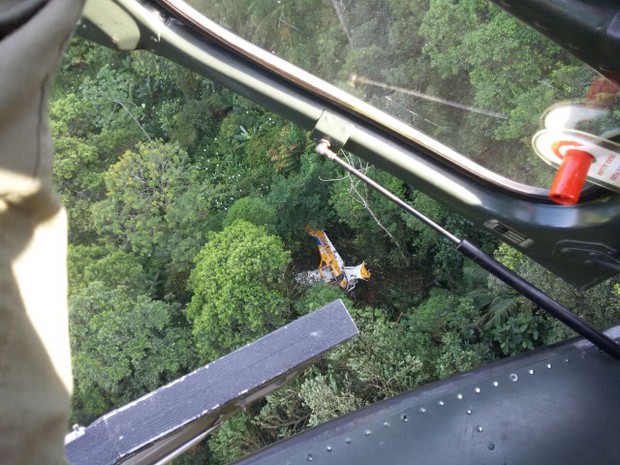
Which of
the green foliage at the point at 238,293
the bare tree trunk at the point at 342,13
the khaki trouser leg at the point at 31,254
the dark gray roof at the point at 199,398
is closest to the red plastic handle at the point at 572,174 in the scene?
the bare tree trunk at the point at 342,13

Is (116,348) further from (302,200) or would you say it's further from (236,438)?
(302,200)

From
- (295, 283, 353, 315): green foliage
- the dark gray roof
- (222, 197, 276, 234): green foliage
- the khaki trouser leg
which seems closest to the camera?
the khaki trouser leg

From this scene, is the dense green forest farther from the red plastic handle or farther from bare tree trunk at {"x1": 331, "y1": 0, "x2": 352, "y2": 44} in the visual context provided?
bare tree trunk at {"x1": 331, "y1": 0, "x2": 352, "y2": 44}

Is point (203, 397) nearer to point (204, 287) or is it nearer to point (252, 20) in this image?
point (252, 20)

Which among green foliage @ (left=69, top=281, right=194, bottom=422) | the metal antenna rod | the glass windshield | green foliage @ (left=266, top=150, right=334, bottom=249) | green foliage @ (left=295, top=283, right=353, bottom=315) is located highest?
green foliage @ (left=266, top=150, right=334, bottom=249)

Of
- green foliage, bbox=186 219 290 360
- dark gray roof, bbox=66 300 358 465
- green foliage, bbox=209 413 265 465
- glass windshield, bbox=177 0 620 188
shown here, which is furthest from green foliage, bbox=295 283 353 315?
glass windshield, bbox=177 0 620 188

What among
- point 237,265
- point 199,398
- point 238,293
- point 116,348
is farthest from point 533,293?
point 116,348
